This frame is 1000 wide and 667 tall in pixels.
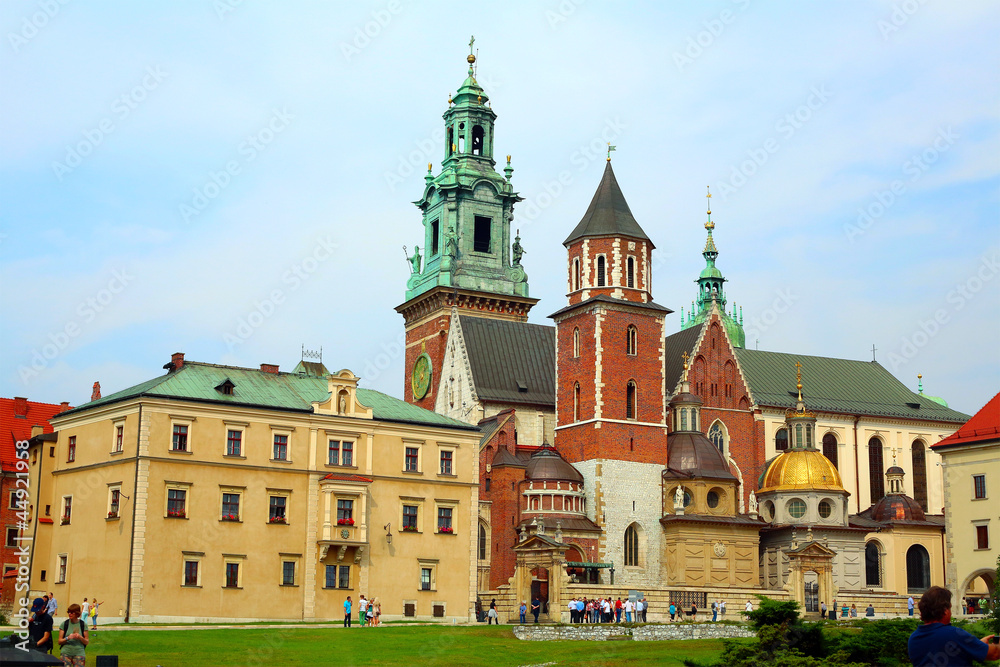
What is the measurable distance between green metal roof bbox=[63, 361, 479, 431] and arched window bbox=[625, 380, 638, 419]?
1337 centimetres

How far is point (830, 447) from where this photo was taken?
88.2m

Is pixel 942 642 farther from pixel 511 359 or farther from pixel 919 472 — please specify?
pixel 919 472

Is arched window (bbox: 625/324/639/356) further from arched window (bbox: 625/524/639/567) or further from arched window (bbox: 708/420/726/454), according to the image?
→ arched window (bbox: 625/524/639/567)

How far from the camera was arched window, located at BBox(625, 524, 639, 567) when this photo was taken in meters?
70.8

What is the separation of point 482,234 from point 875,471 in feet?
108

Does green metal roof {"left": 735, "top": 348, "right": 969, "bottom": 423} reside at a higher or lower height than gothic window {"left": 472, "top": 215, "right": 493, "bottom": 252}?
lower

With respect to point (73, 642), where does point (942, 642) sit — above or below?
above

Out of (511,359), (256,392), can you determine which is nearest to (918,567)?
(511,359)

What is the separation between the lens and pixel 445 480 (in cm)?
6134

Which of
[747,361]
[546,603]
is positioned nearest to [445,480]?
[546,603]

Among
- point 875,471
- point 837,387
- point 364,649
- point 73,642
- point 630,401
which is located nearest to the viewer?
point 73,642

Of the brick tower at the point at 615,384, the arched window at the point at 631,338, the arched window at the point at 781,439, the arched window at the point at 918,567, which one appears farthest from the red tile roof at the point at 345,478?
the arched window at the point at 918,567

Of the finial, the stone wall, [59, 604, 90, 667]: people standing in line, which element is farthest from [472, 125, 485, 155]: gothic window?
[59, 604, 90, 667]: people standing in line

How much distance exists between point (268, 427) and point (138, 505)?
678cm
